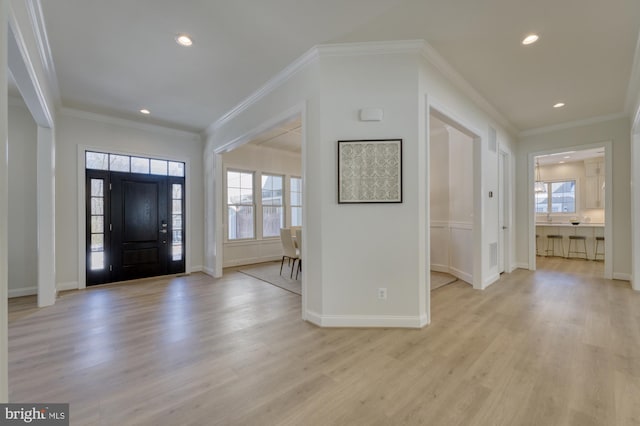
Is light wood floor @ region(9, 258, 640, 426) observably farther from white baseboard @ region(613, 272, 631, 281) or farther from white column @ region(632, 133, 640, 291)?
white baseboard @ region(613, 272, 631, 281)

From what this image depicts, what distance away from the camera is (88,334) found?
2773 millimetres

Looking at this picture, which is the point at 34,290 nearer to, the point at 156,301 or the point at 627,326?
the point at 156,301

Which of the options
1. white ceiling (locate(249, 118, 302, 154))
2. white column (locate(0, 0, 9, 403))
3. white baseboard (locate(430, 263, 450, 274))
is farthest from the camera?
white ceiling (locate(249, 118, 302, 154))

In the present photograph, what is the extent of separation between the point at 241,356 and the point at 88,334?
68.7 inches

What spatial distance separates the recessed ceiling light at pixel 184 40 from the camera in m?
2.69

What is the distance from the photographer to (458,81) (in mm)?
3486

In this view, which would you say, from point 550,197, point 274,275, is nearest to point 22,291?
point 274,275

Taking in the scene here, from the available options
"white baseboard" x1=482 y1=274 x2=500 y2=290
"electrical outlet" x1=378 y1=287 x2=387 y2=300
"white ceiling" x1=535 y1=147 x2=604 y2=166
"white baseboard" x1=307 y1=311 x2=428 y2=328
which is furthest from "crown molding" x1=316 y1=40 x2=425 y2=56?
"white ceiling" x1=535 y1=147 x2=604 y2=166

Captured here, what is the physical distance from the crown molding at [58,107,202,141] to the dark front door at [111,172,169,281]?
0.90 metres

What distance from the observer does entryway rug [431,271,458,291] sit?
4.44 m

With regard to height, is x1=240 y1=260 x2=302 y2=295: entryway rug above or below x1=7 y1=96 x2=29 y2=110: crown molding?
below

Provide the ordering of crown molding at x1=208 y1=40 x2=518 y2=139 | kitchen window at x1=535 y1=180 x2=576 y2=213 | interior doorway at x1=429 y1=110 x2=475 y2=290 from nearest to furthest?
1. crown molding at x1=208 y1=40 x2=518 y2=139
2. interior doorway at x1=429 y1=110 x2=475 y2=290
3. kitchen window at x1=535 y1=180 x2=576 y2=213

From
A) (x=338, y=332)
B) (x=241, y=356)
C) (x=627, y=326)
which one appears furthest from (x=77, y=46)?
(x=627, y=326)

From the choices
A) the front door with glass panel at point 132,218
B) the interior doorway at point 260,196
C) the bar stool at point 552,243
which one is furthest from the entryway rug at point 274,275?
the bar stool at point 552,243
